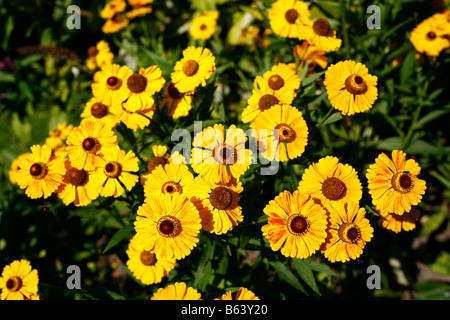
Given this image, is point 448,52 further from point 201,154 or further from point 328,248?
point 201,154

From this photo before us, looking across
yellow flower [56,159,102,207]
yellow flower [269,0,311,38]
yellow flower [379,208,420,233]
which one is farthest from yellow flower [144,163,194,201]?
yellow flower [269,0,311,38]

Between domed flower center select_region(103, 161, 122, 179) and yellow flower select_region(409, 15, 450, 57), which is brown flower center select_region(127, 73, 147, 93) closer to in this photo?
domed flower center select_region(103, 161, 122, 179)

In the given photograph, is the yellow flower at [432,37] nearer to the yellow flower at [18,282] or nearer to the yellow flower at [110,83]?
the yellow flower at [110,83]

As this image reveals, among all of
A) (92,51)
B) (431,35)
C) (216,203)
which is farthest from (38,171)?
(431,35)

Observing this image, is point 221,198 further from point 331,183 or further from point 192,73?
point 192,73

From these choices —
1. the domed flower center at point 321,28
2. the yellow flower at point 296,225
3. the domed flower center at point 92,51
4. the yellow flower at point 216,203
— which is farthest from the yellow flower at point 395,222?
the domed flower center at point 92,51

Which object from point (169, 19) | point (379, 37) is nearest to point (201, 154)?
point (379, 37)
